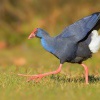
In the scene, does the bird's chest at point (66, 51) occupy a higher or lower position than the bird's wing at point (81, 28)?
lower

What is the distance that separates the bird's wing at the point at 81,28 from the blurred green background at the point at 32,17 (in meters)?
13.9

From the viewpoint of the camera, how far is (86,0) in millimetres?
24688

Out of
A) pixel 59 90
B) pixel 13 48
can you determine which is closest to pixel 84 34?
pixel 59 90

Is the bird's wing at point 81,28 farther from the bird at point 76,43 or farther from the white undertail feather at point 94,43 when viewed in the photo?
the white undertail feather at point 94,43

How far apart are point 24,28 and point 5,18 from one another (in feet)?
4.61

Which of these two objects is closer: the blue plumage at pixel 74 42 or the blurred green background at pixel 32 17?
the blue plumage at pixel 74 42

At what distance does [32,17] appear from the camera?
2619 cm

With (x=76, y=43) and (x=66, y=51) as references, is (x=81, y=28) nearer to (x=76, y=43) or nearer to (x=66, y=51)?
(x=76, y=43)

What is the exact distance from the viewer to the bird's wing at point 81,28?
25.3 feet

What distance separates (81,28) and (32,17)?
1854cm

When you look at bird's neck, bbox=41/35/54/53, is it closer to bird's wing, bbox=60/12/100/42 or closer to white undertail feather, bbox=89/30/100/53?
bird's wing, bbox=60/12/100/42

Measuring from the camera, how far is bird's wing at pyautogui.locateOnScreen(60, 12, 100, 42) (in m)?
7.73

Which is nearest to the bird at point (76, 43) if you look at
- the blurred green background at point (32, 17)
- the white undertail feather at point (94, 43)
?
the white undertail feather at point (94, 43)

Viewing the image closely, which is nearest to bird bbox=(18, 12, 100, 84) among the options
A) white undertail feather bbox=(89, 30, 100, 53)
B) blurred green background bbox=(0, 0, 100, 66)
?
white undertail feather bbox=(89, 30, 100, 53)
